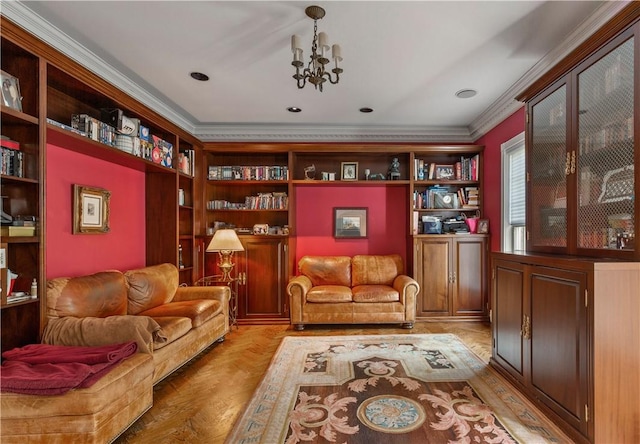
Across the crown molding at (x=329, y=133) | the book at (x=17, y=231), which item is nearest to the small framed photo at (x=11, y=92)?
the book at (x=17, y=231)

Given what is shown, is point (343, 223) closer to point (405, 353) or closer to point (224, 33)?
point (405, 353)

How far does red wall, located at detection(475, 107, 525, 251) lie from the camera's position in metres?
4.07

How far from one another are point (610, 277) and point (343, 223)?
3.50m

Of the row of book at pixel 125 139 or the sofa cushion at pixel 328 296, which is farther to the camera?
the sofa cushion at pixel 328 296

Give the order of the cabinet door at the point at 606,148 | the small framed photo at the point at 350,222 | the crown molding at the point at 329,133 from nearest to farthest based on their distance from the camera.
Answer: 1. the cabinet door at the point at 606,148
2. the crown molding at the point at 329,133
3. the small framed photo at the point at 350,222

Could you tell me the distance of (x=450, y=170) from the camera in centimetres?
489

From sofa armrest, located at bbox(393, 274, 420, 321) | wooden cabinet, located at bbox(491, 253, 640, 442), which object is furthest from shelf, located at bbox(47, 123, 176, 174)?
wooden cabinet, located at bbox(491, 253, 640, 442)

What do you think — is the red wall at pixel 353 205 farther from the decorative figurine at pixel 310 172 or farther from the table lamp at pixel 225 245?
the table lamp at pixel 225 245

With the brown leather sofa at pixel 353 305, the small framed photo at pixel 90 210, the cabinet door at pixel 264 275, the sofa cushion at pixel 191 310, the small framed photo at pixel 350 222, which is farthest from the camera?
the small framed photo at pixel 350 222

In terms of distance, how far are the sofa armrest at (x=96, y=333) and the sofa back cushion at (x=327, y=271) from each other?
263cm

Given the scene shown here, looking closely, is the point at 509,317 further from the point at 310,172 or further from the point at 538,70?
the point at 310,172

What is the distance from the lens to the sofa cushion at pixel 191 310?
3164mm

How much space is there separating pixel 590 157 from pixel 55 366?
3.62 m

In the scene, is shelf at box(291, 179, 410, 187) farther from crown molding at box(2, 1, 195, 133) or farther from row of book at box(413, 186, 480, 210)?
crown molding at box(2, 1, 195, 133)
